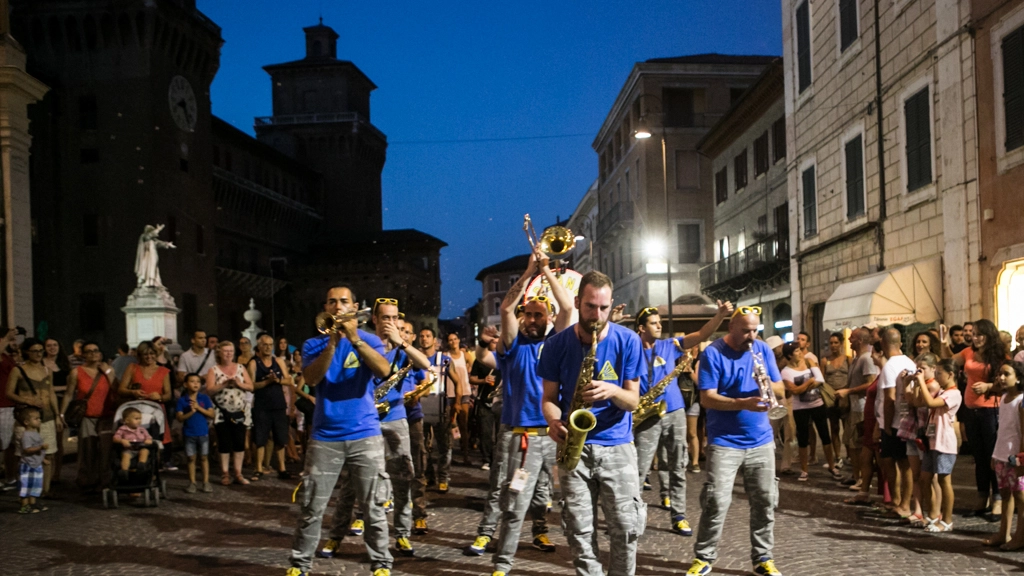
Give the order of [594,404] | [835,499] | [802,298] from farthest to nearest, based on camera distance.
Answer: [802,298] → [835,499] → [594,404]

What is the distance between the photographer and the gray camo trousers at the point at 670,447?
8.08 meters

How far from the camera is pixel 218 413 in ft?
37.8

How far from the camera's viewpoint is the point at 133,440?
33.1ft

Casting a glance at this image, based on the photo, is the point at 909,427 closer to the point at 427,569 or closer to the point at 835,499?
the point at 835,499

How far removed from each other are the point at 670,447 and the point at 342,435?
365 cm

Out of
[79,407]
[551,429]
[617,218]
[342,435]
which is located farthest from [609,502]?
[617,218]

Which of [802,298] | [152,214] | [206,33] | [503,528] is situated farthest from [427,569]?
[206,33]

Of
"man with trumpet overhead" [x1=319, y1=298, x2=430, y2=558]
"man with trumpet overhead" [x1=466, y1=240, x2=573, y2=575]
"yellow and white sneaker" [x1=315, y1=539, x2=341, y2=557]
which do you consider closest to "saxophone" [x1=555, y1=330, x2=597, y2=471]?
"man with trumpet overhead" [x1=466, y1=240, x2=573, y2=575]

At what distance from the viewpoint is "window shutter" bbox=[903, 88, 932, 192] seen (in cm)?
1512

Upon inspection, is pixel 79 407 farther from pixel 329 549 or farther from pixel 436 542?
pixel 436 542

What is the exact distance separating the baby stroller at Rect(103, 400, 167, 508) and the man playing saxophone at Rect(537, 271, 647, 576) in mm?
6698

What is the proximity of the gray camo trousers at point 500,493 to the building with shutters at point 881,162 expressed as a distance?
913 centimetres

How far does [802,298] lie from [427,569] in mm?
17487

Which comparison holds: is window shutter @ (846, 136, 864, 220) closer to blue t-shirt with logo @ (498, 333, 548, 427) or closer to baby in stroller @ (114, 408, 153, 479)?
blue t-shirt with logo @ (498, 333, 548, 427)
